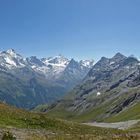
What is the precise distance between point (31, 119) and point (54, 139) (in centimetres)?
1475

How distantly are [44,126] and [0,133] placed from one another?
14884 millimetres

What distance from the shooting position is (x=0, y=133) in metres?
32.6

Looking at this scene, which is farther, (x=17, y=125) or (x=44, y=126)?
(x=44, y=126)

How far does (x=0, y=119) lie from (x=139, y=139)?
19230mm

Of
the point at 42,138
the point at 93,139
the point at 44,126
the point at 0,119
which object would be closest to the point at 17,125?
the point at 0,119

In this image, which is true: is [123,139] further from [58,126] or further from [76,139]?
[58,126]

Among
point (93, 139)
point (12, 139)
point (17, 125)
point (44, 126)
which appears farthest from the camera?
point (44, 126)

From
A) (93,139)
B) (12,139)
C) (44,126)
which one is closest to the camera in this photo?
(12,139)

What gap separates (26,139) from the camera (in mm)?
32469

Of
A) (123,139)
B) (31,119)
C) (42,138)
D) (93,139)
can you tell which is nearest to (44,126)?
(31,119)

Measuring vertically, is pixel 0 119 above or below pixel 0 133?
above

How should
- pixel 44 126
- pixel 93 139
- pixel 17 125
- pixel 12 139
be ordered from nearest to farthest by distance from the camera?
pixel 12 139
pixel 93 139
pixel 17 125
pixel 44 126

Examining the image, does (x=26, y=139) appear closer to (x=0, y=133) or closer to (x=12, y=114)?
(x=0, y=133)

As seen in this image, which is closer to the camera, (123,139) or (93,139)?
(123,139)
